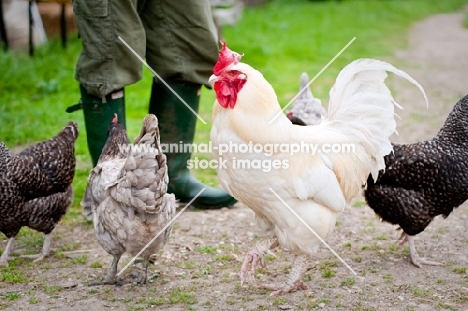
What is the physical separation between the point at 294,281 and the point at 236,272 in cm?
46

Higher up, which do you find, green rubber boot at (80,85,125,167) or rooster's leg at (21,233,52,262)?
green rubber boot at (80,85,125,167)

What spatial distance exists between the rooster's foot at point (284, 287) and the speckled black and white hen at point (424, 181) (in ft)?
2.74

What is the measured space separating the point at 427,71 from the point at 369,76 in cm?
621

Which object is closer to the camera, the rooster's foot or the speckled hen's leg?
the rooster's foot

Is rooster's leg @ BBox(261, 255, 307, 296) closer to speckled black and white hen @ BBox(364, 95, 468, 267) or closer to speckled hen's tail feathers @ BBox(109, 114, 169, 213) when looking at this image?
speckled black and white hen @ BBox(364, 95, 468, 267)

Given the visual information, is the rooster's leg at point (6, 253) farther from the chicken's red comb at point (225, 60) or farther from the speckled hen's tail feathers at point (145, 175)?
the chicken's red comb at point (225, 60)

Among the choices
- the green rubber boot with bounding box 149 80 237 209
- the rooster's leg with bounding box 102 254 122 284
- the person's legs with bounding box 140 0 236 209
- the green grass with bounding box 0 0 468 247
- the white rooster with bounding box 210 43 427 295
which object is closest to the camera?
the white rooster with bounding box 210 43 427 295

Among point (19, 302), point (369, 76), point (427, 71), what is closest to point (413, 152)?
point (369, 76)

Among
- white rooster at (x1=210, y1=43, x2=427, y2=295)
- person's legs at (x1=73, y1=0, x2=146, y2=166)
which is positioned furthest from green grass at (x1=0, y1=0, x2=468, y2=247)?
white rooster at (x1=210, y1=43, x2=427, y2=295)

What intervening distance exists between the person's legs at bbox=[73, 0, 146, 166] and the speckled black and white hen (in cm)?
187

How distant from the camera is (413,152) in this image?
4.20 metres

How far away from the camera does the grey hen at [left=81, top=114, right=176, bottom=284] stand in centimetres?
350

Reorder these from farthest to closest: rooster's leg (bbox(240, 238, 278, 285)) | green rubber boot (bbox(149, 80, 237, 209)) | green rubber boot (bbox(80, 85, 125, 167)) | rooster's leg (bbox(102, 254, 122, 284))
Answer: green rubber boot (bbox(149, 80, 237, 209)) → green rubber boot (bbox(80, 85, 125, 167)) → rooster's leg (bbox(102, 254, 122, 284)) → rooster's leg (bbox(240, 238, 278, 285))

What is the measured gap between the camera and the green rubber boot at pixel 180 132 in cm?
487
